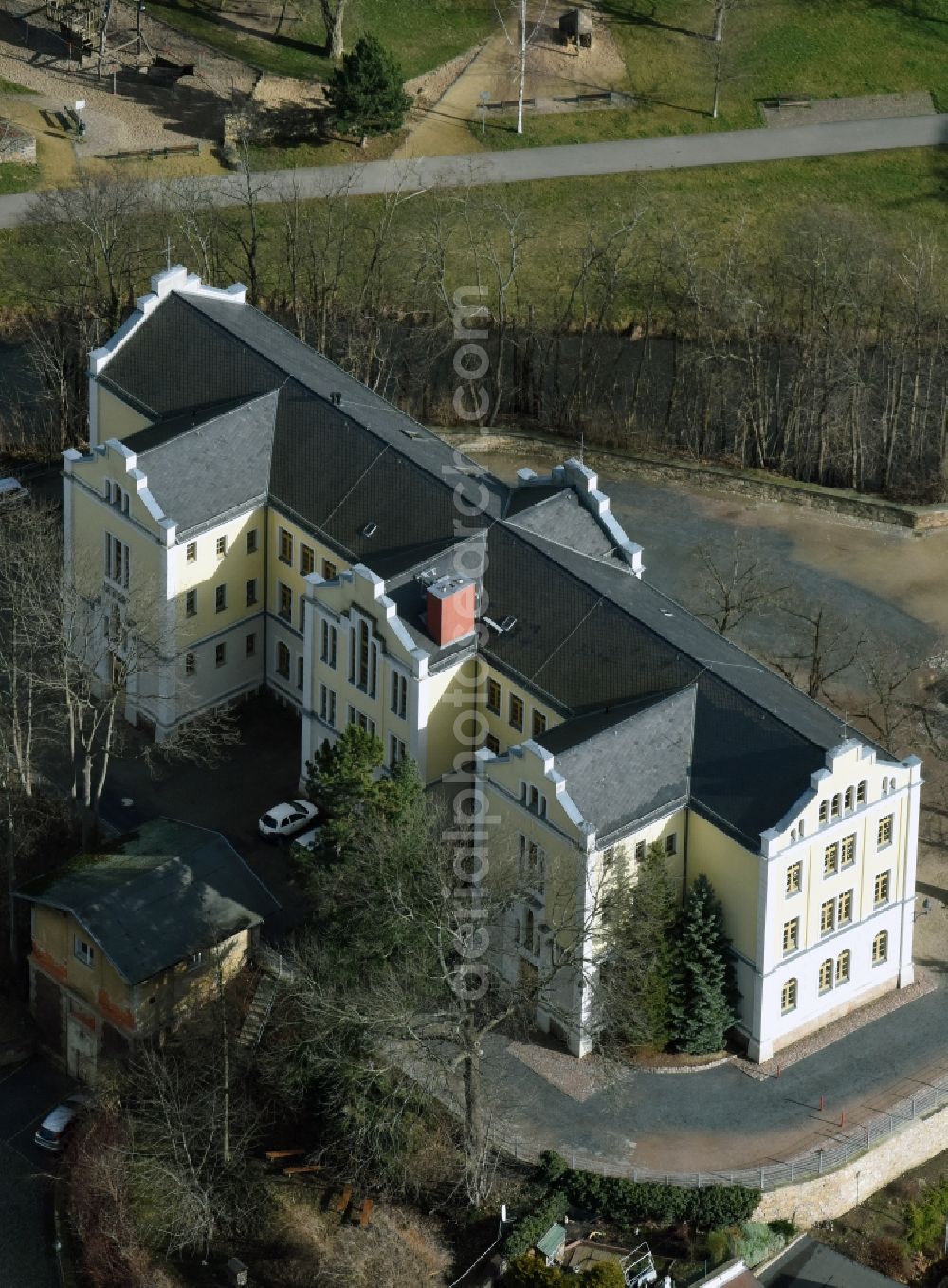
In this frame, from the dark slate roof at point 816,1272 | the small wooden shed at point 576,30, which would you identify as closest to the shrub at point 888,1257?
the dark slate roof at point 816,1272

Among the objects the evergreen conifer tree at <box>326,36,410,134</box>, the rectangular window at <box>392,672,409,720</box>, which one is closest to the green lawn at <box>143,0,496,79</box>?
the evergreen conifer tree at <box>326,36,410,134</box>

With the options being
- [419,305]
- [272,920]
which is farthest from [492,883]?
[419,305]

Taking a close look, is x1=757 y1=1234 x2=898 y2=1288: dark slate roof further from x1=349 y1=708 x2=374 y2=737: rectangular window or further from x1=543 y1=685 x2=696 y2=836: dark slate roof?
x1=349 y1=708 x2=374 y2=737: rectangular window

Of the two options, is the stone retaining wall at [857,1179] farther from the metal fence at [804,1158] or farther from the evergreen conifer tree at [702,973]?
the evergreen conifer tree at [702,973]

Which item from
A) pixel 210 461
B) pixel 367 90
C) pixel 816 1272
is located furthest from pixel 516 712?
pixel 367 90

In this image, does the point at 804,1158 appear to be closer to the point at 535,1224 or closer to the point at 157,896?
the point at 535,1224
